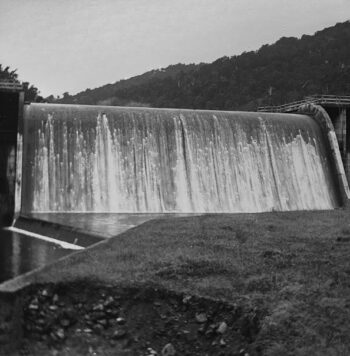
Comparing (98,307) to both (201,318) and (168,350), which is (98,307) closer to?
(168,350)

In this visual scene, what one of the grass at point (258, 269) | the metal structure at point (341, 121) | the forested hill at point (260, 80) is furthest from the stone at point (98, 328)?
the forested hill at point (260, 80)

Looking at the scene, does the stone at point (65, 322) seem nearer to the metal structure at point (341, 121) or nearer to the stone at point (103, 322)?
the stone at point (103, 322)

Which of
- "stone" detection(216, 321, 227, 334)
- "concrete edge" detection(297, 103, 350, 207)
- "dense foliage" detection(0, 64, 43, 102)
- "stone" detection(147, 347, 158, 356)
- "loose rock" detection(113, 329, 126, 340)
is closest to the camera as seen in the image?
"stone" detection(147, 347, 158, 356)

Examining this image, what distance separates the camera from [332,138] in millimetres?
28359

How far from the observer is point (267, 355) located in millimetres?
8133

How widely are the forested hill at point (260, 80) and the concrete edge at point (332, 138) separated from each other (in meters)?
22.0

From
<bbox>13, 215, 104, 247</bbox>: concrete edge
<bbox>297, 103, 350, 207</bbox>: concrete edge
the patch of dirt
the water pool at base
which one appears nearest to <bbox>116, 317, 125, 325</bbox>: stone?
the patch of dirt

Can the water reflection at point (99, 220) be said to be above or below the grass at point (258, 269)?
above

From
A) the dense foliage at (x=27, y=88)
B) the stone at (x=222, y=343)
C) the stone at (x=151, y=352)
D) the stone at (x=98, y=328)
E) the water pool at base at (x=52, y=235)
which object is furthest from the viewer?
the dense foliage at (x=27, y=88)

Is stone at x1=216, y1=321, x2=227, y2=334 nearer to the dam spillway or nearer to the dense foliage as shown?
the dam spillway

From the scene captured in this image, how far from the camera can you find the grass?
27.9ft

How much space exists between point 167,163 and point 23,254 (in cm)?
1025

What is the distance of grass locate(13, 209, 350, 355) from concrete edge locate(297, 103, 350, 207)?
11.2 m

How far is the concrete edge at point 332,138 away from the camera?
88.0 feet
